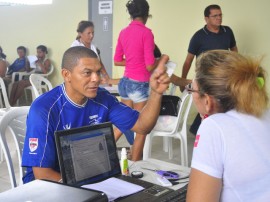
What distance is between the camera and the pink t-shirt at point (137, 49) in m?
3.23

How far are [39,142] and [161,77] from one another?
0.63 meters

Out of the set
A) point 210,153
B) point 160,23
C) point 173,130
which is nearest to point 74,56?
point 210,153

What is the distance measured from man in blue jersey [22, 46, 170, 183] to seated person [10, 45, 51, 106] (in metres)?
5.68

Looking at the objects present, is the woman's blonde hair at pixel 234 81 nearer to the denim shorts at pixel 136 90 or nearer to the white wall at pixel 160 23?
the white wall at pixel 160 23

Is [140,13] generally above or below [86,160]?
above

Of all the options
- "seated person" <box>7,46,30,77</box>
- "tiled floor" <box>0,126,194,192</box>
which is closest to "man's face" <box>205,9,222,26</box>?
"tiled floor" <box>0,126,194,192</box>

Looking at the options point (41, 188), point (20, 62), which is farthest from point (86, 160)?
point (20, 62)

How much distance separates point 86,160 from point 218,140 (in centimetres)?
63

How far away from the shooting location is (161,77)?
1.67 metres

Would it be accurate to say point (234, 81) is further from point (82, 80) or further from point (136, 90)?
point (136, 90)

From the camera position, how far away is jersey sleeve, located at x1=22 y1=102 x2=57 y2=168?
1.56m

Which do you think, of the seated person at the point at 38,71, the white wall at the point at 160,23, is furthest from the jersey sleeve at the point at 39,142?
the seated person at the point at 38,71

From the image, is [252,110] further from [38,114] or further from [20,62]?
[20,62]

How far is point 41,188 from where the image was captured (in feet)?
3.43
